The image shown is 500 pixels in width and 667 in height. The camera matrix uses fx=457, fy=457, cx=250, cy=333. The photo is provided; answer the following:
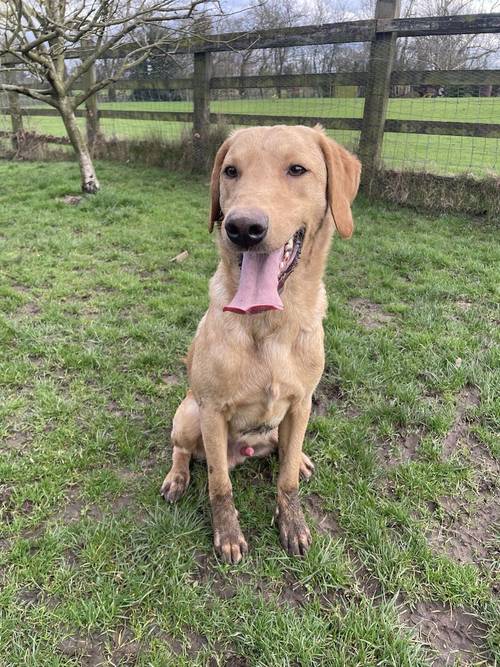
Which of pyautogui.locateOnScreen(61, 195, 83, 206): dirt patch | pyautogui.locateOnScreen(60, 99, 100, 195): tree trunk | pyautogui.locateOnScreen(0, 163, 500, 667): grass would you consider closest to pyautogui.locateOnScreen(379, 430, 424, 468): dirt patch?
pyautogui.locateOnScreen(0, 163, 500, 667): grass

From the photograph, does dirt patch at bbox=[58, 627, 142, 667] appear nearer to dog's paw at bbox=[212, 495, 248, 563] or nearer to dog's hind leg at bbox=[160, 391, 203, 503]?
dog's paw at bbox=[212, 495, 248, 563]

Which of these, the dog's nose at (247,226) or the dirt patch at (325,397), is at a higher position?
the dog's nose at (247,226)

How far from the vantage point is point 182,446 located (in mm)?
2361

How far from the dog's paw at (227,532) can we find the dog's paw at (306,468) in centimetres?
47

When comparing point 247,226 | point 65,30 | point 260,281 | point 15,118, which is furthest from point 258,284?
point 15,118

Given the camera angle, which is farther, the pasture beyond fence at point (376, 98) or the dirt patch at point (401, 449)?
the pasture beyond fence at point (376, 98)

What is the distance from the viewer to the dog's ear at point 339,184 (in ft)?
6.63

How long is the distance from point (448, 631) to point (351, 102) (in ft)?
24.6

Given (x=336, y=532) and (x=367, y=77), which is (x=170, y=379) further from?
(x=367, y=77)

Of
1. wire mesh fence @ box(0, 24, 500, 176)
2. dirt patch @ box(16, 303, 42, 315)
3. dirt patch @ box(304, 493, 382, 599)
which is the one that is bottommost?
dirt patch @ box(304, 493, 382, 599)

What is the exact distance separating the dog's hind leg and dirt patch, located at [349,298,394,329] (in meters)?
2.06

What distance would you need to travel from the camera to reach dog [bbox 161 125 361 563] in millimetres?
1859

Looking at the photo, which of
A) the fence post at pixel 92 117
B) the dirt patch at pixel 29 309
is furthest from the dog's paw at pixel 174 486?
the fence post at pixel 92 117

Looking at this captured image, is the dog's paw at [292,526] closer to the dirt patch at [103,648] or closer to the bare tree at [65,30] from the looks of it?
the dirt patch at [103,648]
